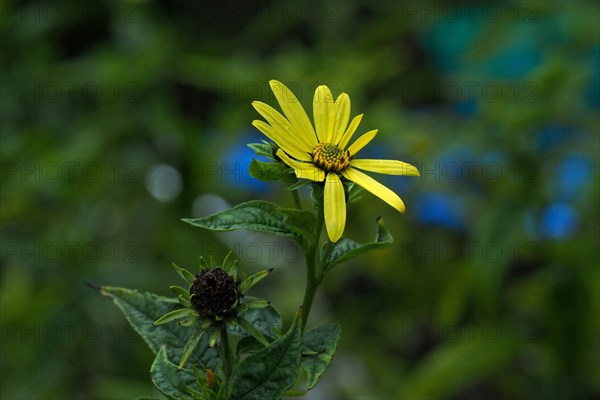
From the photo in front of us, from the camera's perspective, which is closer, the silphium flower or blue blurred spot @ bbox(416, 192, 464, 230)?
the silphium flower

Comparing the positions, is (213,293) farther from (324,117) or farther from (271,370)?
(324,117)

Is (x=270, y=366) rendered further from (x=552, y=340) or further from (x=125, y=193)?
(x=125, y=193)

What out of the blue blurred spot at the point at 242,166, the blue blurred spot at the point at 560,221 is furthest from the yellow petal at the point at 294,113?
the blue blurred spot at the point at 242,166

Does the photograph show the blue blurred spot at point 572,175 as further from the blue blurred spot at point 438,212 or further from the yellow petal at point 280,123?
the yellow petal at point 280,123

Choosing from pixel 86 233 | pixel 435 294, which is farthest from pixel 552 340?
pixel 86 233

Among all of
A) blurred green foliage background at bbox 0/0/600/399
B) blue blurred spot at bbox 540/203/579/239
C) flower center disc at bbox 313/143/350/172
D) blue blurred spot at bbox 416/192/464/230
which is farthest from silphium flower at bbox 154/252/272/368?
blue blurred spot at bbox 416/192/464/230

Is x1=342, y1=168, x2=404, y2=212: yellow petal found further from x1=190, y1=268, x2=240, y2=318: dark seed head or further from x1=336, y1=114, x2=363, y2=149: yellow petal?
x1=190, y1=268, x2=240, y2=318: dark seed head
